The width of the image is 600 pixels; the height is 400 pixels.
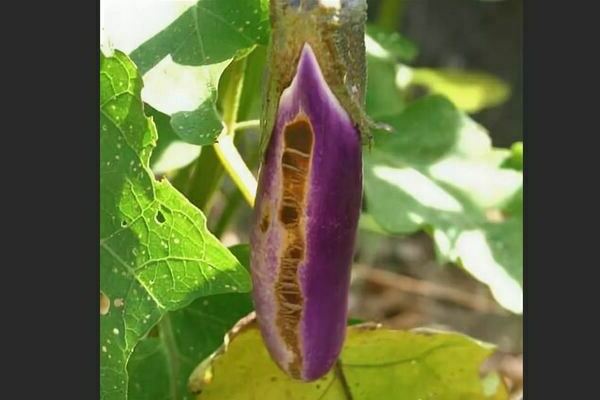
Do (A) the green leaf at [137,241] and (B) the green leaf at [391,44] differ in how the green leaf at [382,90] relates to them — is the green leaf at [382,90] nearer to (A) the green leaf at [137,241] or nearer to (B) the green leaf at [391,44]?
(B) the green leaf at [391,44]

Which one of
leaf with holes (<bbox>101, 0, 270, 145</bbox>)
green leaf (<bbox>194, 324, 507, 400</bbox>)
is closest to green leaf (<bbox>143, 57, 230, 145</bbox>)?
leaf with holes (<bbox>101, 0, 270, 145</bbox>)

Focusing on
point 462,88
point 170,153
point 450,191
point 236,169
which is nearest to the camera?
point 236,169

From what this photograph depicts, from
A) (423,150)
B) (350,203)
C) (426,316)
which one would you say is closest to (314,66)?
(350,203)

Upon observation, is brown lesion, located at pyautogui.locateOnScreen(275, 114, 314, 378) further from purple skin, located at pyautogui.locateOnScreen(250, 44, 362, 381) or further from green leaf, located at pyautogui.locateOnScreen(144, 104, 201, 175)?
green leaf, located at pyautogui.locateOnScreen(144, 104, 201, 175)

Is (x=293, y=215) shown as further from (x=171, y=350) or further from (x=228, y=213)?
(x=228, y=213)

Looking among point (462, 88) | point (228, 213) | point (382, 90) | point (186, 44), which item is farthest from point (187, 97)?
point (462, 88)

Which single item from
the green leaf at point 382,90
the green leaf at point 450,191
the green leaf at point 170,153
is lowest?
the green leaf at point 450,191

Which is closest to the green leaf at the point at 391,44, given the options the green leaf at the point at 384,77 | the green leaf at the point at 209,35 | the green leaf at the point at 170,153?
the green leaf at the point at 384,77

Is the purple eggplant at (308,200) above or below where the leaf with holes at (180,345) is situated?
above
